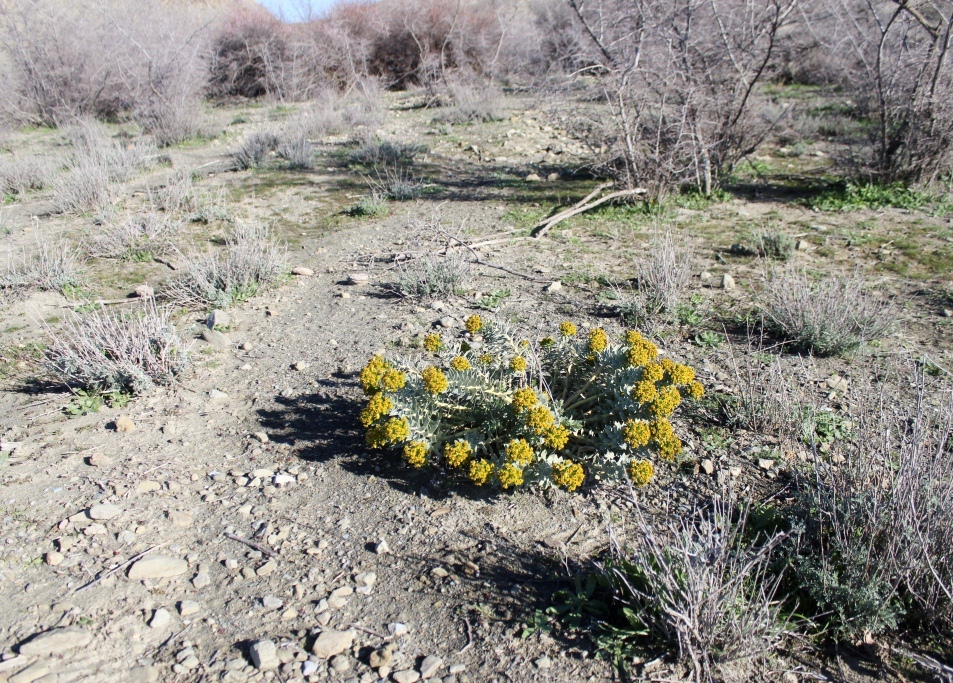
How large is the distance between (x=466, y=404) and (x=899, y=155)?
560cm

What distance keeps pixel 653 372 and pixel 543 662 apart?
3.60ft

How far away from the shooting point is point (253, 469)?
2891mm

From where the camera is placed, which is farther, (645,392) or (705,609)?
(645,392)

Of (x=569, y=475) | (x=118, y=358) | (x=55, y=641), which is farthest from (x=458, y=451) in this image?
(x=118, y=358)

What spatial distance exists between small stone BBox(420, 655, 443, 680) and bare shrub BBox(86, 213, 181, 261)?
465cm

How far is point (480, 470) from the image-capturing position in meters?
2.43

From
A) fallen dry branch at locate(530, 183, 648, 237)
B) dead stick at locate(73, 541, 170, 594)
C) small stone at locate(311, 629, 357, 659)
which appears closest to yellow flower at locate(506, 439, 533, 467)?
small stone at locate(311, 629, 357, 659)

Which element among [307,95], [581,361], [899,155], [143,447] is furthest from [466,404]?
[307,95]

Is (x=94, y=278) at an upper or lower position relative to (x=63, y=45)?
lower

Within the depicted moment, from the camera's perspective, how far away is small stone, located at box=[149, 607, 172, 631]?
209cm

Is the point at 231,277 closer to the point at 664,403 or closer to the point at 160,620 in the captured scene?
the point at 160,620

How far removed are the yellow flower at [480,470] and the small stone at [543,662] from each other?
67cm

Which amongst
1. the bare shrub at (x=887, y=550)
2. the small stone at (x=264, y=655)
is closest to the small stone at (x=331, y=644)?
the small stone at (x=264, y=655)

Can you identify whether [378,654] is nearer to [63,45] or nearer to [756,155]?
[756,155]
